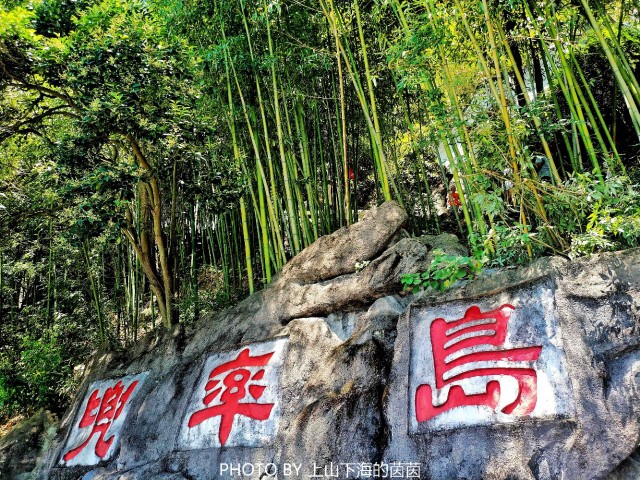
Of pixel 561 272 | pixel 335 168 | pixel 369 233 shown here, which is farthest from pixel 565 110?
pixel 561 272

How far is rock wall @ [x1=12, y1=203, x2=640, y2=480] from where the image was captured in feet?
6.56

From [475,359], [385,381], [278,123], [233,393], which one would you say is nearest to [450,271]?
[475,359]

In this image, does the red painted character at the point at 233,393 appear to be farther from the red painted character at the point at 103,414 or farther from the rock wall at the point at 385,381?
the red painted character at the point at 103,414

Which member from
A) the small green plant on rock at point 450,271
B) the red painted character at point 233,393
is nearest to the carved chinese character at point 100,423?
the red painted character at point 233,393

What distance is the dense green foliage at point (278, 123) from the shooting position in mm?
2691

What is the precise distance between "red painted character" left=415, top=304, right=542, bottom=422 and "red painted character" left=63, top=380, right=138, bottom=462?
242cm

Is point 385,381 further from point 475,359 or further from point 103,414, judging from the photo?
point 103,414

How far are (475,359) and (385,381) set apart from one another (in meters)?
0.47

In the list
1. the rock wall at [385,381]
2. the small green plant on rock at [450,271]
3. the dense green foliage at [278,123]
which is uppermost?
the dense green foliage at [278,123]

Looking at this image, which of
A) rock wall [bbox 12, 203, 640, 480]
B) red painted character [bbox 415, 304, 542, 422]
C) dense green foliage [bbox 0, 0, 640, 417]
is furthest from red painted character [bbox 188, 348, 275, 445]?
red painted character [bbox 415, 304, 542, 422]

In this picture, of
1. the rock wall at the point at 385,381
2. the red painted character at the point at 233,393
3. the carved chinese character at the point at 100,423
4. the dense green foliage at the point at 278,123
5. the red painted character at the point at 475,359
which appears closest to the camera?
the rock wall at the point at 385,381

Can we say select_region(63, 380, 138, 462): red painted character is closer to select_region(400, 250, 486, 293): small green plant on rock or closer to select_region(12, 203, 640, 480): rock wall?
select_region(12, 203, 640, 480): rock wall

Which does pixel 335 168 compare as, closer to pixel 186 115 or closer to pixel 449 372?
pixel 186 115

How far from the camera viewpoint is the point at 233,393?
308 centimetres
